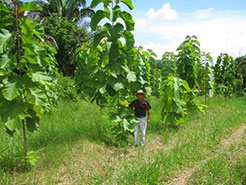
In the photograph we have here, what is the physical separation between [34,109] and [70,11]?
23.5 metres

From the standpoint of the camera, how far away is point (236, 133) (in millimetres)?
6004

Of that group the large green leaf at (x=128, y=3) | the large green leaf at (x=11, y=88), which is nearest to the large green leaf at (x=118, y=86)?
the large green leaf at (x=128, y=3)

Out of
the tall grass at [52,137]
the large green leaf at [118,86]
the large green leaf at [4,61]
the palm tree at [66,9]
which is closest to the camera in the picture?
the large green leaf at [4,61]

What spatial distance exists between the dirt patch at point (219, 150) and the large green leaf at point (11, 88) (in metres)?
2.71

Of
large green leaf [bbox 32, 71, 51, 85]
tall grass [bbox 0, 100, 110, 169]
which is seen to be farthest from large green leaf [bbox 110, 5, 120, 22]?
tall grass [bbox 0, 100, 110, 169]

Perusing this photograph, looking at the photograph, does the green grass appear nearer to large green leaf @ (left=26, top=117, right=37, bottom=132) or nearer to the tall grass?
the tall grass

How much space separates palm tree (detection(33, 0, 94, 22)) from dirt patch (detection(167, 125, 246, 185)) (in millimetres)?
21270

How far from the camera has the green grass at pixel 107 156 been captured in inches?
136

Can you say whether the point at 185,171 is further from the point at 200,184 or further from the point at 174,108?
the point at 174,108

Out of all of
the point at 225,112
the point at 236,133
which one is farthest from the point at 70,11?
the point at 236,133

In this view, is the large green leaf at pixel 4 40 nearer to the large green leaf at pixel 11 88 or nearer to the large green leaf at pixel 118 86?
the large green leaf at pixel 11 88

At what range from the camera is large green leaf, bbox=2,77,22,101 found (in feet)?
9.87

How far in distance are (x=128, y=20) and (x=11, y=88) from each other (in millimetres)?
2317

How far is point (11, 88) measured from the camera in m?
3.07
